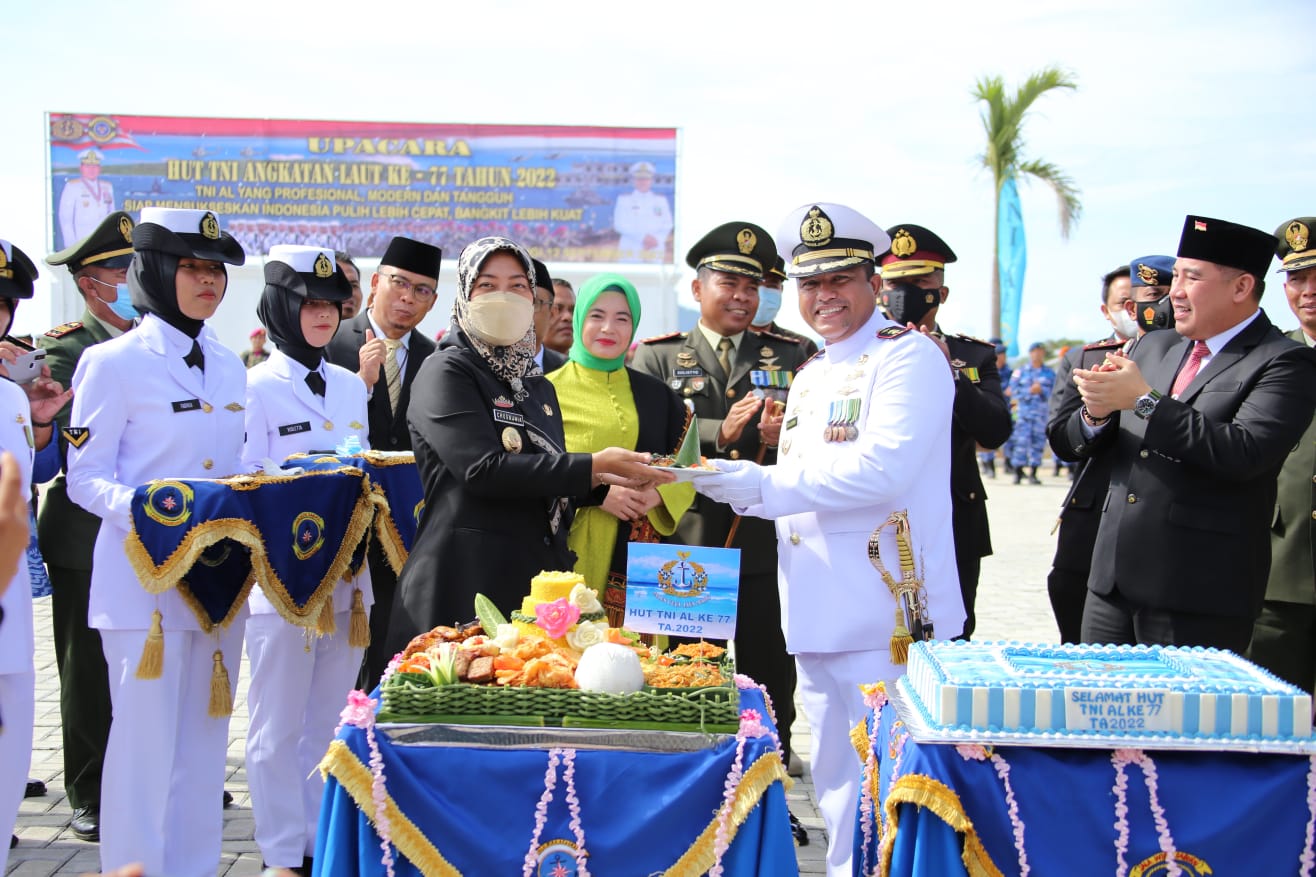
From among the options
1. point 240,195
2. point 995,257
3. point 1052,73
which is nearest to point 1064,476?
point 995,257

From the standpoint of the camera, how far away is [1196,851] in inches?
103

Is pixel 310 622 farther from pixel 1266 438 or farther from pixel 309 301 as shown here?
pixel 1266 438

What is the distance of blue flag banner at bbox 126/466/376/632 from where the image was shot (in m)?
3.65

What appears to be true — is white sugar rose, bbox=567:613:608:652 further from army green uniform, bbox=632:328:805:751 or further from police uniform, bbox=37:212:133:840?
police uniform, bbox=37:212:133:840

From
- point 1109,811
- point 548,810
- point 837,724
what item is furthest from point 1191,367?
point 548,810

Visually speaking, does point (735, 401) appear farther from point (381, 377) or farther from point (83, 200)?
point (83, 200)

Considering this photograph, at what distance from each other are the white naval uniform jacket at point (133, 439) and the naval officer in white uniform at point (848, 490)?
1.81 m

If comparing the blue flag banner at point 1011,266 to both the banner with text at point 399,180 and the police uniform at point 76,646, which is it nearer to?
the banner with text at point 399,180

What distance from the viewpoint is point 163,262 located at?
398cm

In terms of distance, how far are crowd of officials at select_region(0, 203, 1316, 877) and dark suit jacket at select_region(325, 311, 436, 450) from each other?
668mm

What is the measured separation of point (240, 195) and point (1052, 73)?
62.4ft

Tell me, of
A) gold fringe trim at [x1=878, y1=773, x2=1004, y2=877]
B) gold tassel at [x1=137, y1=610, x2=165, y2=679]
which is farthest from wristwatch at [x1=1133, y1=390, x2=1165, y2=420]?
gold tassel at [x1=137, y1=610, x2=165, y2=679]

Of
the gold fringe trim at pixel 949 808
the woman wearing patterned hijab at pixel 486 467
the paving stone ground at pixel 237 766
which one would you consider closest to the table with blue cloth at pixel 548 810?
the paving stone ground at pixel 237 766

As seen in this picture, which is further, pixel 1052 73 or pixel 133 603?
pixel 1052 73
